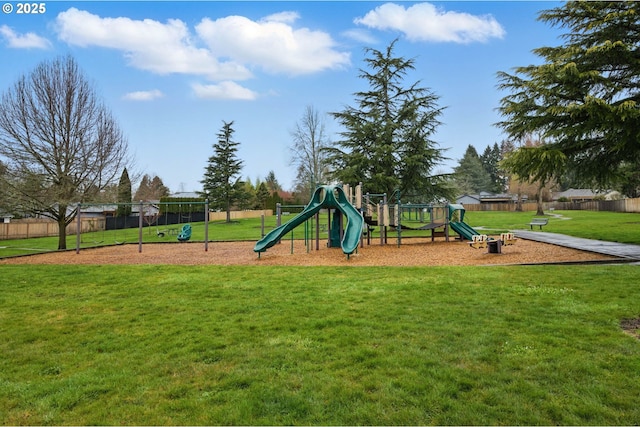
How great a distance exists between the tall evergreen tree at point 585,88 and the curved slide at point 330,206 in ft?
20.7

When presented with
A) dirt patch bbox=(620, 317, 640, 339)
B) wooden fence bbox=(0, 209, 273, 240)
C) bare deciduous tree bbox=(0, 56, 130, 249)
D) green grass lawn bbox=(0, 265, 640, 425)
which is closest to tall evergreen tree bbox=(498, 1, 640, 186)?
green grass lawn bbox=(0, 265, 640, 425)

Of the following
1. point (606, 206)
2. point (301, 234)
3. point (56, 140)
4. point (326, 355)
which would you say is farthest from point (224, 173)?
point (606, 206)

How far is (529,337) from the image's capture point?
434cm

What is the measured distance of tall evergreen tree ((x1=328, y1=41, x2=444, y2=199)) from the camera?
23922mm

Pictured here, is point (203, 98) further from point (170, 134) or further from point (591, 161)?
point (591, 161)

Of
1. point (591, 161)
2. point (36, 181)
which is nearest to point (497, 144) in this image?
point (591, 161)

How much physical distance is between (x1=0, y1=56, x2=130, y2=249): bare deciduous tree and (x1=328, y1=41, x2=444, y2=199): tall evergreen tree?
13333mm

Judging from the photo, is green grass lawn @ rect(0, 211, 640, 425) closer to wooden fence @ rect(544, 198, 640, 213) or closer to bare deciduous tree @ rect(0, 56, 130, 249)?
bare deciduous tree @ rect(0, 56, 130, 249)

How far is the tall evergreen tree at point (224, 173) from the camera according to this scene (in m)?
43.3

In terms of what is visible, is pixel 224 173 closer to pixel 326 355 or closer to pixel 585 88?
pixel 585 88

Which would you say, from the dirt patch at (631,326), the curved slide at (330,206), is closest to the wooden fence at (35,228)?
the curved slide at (330,206)

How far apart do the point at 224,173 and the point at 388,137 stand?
25278 millimetres

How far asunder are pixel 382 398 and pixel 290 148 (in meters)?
40.2

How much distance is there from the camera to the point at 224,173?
146ft
